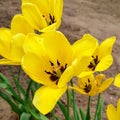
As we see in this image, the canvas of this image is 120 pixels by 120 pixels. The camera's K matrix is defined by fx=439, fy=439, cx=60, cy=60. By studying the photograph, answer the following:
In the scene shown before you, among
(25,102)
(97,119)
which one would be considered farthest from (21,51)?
(97,119)

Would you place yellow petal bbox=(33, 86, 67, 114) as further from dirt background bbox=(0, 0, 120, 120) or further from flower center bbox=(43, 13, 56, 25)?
dirt background bbox=(0, 0, 120, 120)

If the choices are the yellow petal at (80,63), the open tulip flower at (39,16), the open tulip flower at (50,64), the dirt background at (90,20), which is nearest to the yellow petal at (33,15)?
the open tulip flower at (39,16)

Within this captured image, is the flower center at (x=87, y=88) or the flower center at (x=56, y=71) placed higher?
the flower center at (x=56, y=71)

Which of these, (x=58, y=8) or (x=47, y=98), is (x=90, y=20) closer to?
(x=58, y=8)

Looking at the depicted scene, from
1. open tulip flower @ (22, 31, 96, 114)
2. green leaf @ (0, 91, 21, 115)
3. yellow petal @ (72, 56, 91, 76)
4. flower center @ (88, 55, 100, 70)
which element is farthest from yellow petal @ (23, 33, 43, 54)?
green leaf @ (0, 91, 21, 115)

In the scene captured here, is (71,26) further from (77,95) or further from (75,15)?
(77,95)

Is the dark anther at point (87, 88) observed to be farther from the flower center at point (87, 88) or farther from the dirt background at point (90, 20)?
the dirt background at point (90, 20)
